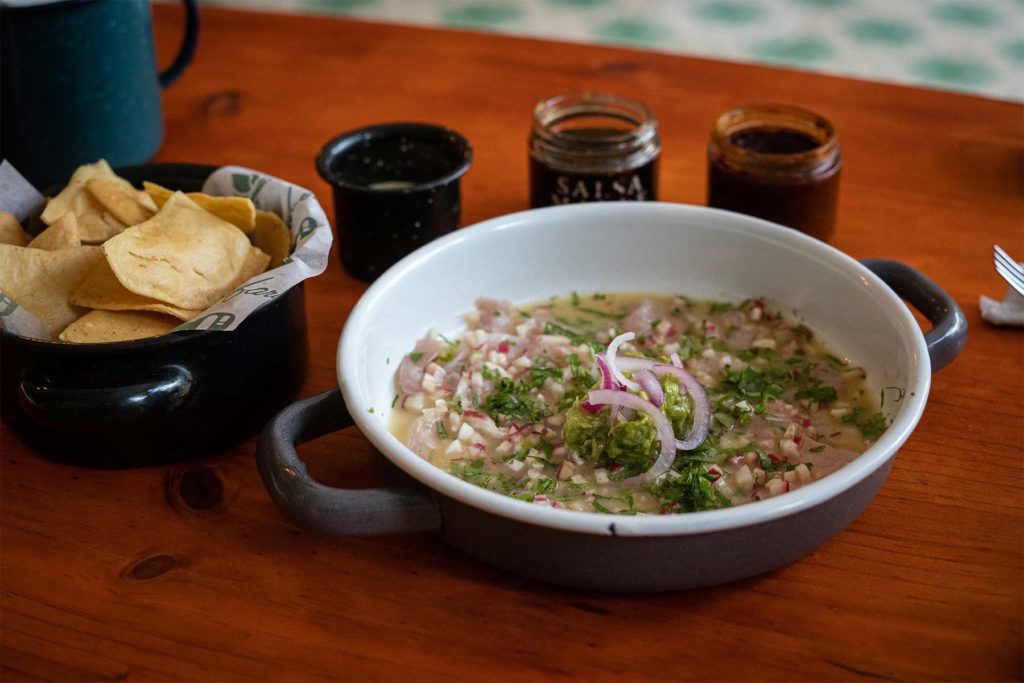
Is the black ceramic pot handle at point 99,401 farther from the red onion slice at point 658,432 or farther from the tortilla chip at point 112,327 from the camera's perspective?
the red onion slice at point 658,432

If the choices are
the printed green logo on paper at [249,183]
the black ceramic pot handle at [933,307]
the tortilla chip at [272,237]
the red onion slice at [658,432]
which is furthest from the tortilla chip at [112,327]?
the black ceramic pot handle at [933,307]

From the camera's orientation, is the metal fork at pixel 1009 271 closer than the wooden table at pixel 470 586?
No

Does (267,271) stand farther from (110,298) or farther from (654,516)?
(654,516)

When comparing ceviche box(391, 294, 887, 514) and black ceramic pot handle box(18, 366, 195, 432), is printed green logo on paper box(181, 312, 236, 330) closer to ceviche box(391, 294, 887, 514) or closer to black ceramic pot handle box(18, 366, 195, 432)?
black ceramic pot handle box(18, 366, 195, 432)

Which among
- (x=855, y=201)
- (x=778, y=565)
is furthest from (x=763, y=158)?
(x=778, y=565)

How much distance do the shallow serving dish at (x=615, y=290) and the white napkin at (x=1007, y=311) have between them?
0.21 m

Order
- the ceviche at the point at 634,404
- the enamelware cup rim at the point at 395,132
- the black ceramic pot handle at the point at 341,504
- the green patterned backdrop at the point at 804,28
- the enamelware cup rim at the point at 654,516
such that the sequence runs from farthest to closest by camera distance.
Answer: the green patterned backdrop at the point at 804,28
the enamelware cup rim at the point at 395,132
the ceviche at the point at 634,404
the black ceramic pot handle at the point at 341,504
the enamelware cup rim at the point at 654,516

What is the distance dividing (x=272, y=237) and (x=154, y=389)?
0.36 meters

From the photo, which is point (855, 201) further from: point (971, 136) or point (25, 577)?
point (25, 577)

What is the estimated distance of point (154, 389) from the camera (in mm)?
1456

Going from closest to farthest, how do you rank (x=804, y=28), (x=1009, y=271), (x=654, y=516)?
(x=654, y=516), (x=1009, y=271), (x=804, y=28)

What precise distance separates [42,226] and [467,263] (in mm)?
661

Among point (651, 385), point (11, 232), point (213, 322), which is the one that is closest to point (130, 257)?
point (213, 322)

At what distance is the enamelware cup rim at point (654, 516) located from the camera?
48.2 inches
